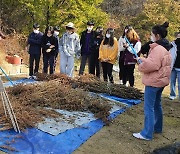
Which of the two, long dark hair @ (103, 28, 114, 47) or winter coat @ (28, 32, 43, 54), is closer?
long dark hair @ (103, 28, 114, 47)

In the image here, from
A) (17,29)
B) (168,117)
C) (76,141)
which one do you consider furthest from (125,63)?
(17,29)

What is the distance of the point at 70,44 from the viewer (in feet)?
25.9

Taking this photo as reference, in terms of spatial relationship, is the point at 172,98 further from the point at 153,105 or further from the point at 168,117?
the point at 153,105

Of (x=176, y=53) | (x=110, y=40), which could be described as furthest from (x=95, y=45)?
(x=176, y=53)

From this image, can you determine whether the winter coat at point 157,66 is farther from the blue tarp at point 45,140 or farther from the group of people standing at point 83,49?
the group of people standing at point 83,49

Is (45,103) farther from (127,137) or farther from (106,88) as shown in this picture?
(106,88)

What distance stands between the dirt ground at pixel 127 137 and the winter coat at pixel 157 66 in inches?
33.9

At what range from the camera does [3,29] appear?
45.7 ft

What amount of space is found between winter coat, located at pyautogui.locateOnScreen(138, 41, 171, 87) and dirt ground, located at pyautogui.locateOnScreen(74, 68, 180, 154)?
86 cm

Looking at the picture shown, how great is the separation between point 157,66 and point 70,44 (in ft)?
13.2

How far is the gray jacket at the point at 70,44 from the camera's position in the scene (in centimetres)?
787

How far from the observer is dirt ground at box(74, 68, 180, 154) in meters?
4.08

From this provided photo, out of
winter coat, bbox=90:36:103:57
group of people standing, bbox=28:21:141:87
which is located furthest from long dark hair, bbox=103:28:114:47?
winter coat, bbox=90:36:103:57

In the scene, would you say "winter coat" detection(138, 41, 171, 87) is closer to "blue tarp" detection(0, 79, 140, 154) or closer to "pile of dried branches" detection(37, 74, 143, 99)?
"blue tarp" detection(0, 79, 140, 154)
